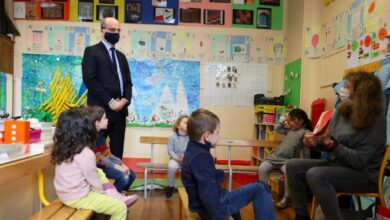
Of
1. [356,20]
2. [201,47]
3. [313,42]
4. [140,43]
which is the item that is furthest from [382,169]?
[140,43]

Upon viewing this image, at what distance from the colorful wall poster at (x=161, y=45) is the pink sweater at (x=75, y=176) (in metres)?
3.32

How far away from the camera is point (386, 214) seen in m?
1.84

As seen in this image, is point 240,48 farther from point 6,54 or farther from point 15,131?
point 15,131

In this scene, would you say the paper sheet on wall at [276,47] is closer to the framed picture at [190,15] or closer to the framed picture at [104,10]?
the framed picture at [190,15]

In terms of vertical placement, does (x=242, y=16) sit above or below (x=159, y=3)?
below

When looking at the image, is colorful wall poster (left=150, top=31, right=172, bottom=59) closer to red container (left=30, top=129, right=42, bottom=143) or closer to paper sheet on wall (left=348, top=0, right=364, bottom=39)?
paper sheet on wall (left=348, top=0, right=364, bottom=39)

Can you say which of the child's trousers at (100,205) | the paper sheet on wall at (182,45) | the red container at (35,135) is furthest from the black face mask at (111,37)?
the paper sheet on wall at (182,45)

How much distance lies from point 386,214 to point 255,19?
12.2 feet

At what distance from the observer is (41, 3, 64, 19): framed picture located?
4867mm

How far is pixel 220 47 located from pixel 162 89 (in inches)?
40.7

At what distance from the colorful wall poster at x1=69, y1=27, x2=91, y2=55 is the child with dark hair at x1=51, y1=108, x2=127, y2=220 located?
3317 mm

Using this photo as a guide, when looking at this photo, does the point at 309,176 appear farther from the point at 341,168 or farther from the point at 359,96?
the point at 359,96

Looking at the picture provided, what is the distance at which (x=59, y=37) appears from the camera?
192 inches

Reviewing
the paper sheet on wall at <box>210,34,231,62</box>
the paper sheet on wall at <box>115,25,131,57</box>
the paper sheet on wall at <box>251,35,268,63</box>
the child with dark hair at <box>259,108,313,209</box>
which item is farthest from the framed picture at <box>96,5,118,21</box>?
the child with dark hair at <box>259,108,313,209</box>
